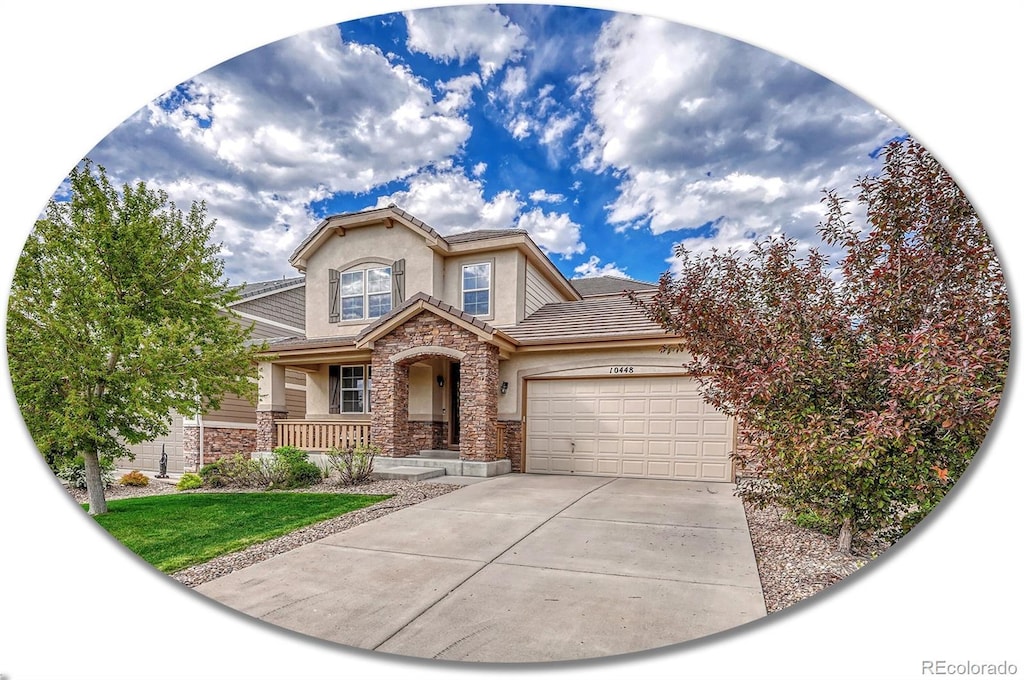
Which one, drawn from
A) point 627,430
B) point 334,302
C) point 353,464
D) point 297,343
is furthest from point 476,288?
point 353,464

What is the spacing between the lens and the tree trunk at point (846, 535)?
2.82 m

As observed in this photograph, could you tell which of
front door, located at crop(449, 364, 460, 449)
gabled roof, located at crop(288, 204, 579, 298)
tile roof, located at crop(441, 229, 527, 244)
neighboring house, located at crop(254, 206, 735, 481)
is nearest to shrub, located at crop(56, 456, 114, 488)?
neighboring house, located at crop(254, 206, 735, 481)

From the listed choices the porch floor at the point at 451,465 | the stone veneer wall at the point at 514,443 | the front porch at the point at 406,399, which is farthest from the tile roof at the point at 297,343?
the stone veneer wall at the point at 514,443

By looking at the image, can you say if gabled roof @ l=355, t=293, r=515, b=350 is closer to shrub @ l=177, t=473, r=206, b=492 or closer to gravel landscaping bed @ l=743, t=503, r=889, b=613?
shrub @ l=177, t=473, r=206, b=492

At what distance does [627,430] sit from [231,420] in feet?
15.4

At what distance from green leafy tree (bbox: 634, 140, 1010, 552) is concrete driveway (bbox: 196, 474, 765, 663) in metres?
0.83

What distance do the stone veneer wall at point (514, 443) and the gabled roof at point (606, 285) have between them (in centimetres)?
436

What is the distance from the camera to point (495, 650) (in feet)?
6.88

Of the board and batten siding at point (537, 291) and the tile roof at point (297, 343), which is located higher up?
the board and batten siding at point (537, 291)

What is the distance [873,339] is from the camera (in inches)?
99.8

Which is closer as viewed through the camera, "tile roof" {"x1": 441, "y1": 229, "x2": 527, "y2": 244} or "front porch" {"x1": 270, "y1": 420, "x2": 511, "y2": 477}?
"tile roof" {"x1": 441, "y1": 229, "x2": 527, "y2": 244}

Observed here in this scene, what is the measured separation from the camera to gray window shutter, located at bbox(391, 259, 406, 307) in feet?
14.3

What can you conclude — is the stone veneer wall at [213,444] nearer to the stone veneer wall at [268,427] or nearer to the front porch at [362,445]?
the stone veneer wall at [268,427]

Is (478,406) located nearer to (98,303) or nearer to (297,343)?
(297,343)
